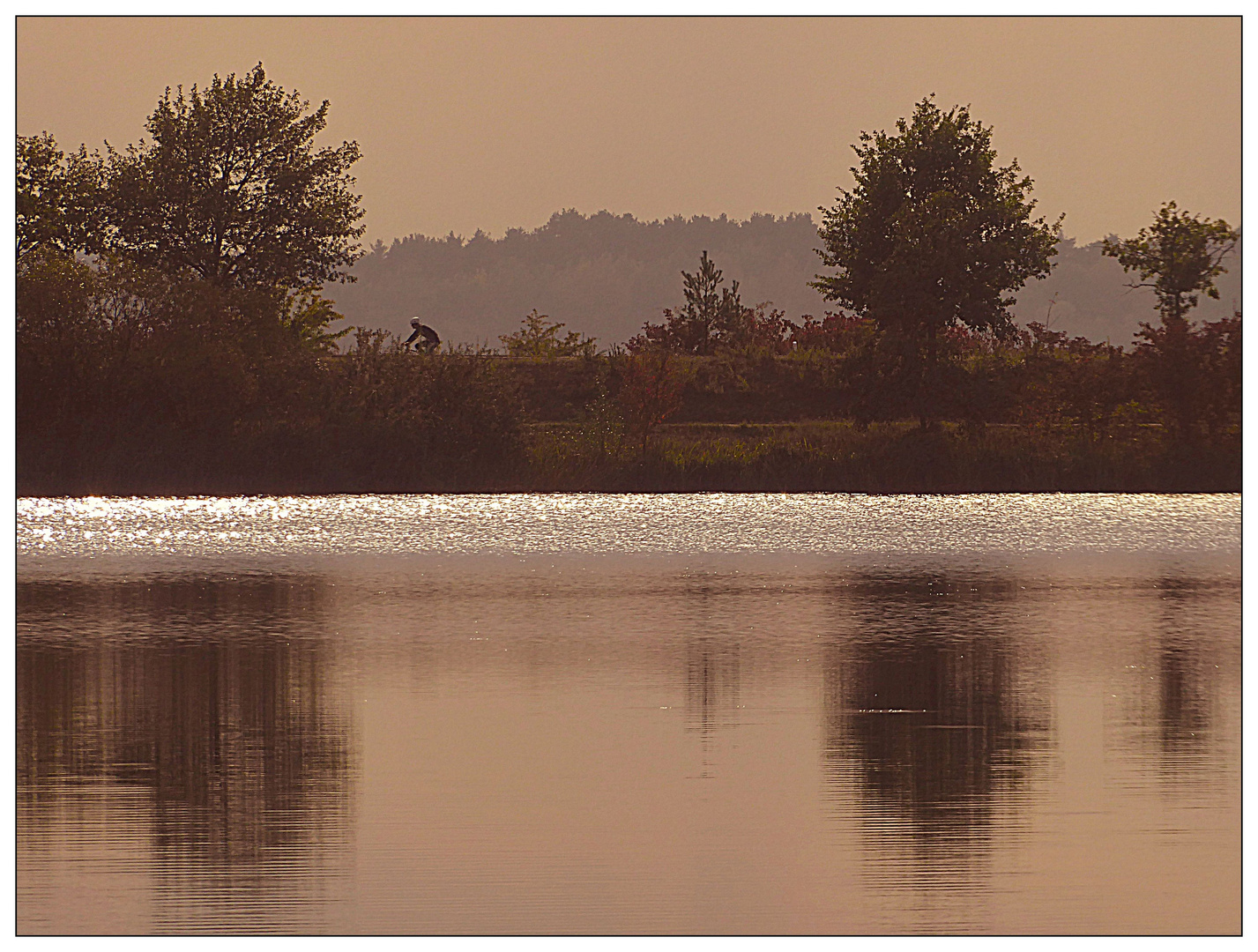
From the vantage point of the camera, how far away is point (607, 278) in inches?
6619

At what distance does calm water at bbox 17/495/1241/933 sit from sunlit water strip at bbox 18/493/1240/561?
209 inches

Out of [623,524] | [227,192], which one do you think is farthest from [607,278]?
[623,524]

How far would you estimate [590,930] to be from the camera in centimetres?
740

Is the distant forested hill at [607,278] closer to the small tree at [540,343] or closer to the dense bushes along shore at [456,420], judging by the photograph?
the small tree at [540,343]

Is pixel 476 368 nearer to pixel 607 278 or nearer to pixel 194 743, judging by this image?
pixel 194 743

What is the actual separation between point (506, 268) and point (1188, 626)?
15358cm

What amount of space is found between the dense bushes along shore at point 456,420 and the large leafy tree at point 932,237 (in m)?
1.19

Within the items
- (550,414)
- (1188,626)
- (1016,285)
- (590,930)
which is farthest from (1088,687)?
(550,414)

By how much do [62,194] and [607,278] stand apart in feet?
373

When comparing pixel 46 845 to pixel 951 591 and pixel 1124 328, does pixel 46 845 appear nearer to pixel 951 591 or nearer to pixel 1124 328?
pixel 951 591

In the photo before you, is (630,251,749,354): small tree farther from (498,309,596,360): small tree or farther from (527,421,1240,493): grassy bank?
(527,421,1240,493): grassy bank

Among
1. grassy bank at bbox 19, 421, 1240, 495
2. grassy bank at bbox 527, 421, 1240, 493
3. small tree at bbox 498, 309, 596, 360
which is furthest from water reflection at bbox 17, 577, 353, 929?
small tree at bbox 498, 309, 596, 360

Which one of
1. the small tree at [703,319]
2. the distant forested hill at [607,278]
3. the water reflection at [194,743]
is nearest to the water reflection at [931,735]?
the water reflection at [194,743]

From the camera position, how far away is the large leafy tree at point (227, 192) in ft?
181
